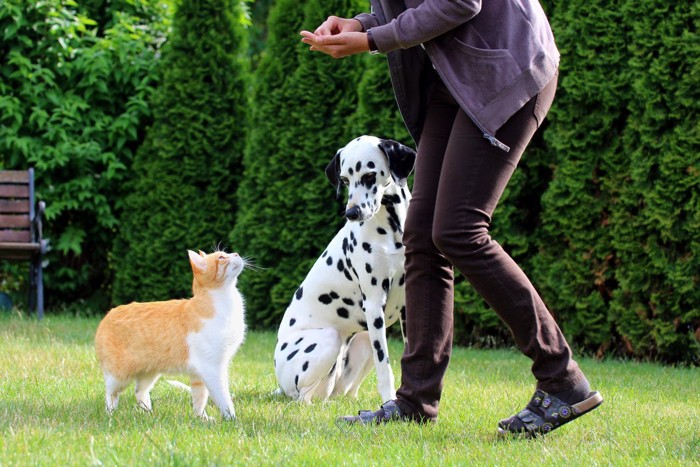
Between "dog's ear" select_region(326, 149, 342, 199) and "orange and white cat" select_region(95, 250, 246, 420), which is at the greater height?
"dog's ear" select_region(326, 149, 342, 199)

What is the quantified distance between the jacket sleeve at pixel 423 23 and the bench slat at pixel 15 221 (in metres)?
6.61

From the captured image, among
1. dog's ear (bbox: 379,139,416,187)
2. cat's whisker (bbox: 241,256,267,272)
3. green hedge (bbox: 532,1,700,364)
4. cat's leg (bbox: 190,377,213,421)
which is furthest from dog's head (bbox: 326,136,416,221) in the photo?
green hedge (bbox: 532,1,700,364)

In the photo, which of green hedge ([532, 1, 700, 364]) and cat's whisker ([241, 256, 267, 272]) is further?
green hedge ([532, 1, 700, 364])

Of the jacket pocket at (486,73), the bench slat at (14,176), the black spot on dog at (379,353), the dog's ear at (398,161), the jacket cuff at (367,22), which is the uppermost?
the jacket cuff at (367,22)

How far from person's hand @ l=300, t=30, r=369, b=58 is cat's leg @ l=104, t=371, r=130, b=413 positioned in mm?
1774

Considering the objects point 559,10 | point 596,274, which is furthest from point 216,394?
point 559,10

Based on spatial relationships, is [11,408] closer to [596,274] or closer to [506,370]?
[506,370]

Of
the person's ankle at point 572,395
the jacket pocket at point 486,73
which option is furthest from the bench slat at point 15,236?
the person's ankle at point 572,395

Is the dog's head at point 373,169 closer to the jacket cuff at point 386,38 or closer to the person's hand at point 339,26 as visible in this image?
the person's hand at point 339,26

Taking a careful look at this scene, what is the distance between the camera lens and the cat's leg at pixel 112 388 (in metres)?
4.20

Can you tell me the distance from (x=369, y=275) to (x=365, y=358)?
0.63 metres

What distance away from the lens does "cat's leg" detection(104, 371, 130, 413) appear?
13.8 feet

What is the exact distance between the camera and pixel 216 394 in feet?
13.4

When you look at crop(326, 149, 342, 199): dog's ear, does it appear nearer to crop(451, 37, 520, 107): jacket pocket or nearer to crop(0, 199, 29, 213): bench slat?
crop(451, 37, 520, 107): jacket pocket
